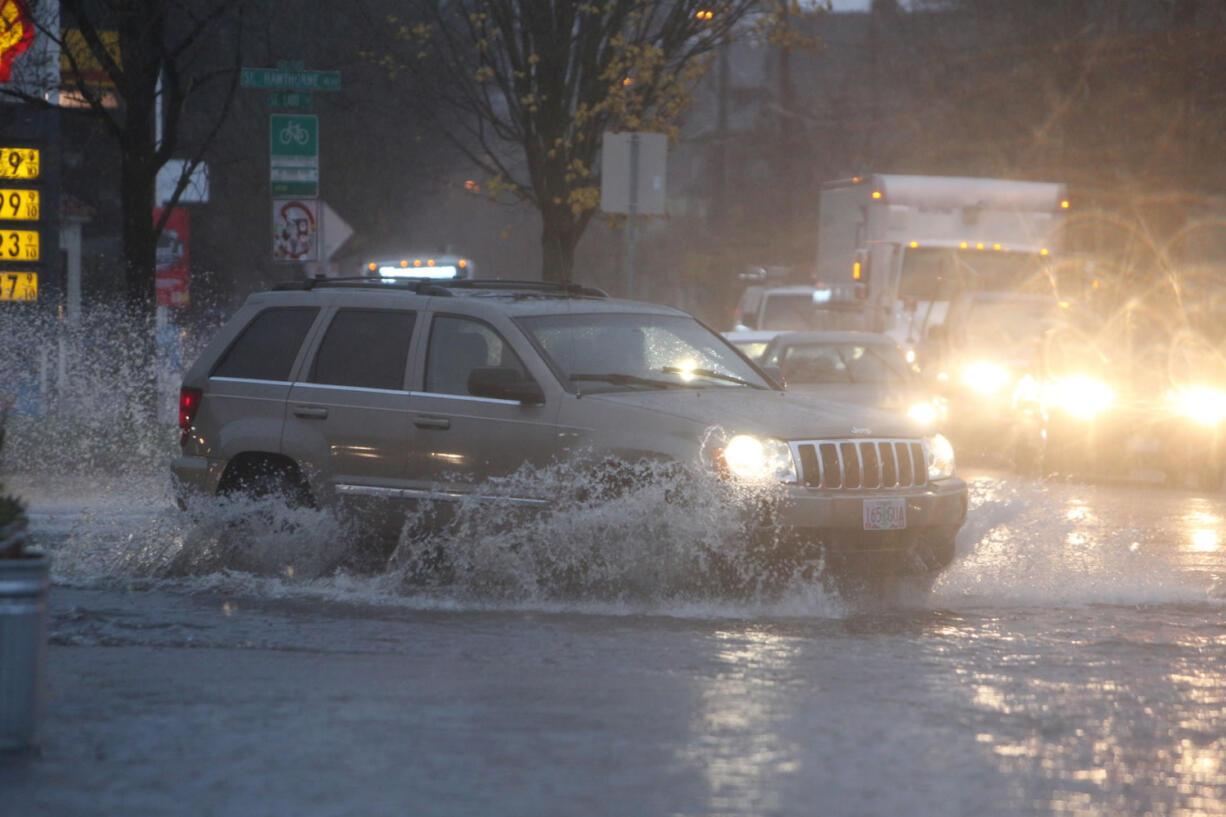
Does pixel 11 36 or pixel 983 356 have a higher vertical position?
pixel 11 36

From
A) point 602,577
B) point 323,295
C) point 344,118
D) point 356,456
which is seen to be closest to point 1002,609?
point 602,577

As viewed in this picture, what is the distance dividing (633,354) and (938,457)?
1.76 meters

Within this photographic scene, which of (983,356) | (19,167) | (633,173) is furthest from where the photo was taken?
(983,356)

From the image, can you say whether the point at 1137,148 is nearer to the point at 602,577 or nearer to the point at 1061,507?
the point at 1061,507

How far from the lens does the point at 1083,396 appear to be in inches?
725

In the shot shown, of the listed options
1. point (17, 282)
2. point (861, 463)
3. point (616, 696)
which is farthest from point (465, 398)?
point (17, 282)

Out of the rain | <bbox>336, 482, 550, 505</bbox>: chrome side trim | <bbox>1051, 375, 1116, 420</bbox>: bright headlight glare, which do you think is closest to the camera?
the rain

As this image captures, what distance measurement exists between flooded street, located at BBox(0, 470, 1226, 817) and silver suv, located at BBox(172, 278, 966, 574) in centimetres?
44

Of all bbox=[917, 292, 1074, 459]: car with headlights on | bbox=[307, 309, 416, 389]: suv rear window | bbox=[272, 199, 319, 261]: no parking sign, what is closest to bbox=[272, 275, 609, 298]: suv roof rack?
bbox=[307, 309, 416, 389]: suv rear window

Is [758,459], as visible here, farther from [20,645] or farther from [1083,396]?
[1083,396]

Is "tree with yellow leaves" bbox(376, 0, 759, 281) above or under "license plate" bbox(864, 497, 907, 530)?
above

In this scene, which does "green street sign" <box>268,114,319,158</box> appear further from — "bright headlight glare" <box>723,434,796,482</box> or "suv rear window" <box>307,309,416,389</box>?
"bright headlight glare" <box>723,434,796,482</box>

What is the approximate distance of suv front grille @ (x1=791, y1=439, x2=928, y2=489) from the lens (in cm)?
882

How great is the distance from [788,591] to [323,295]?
3.37m
